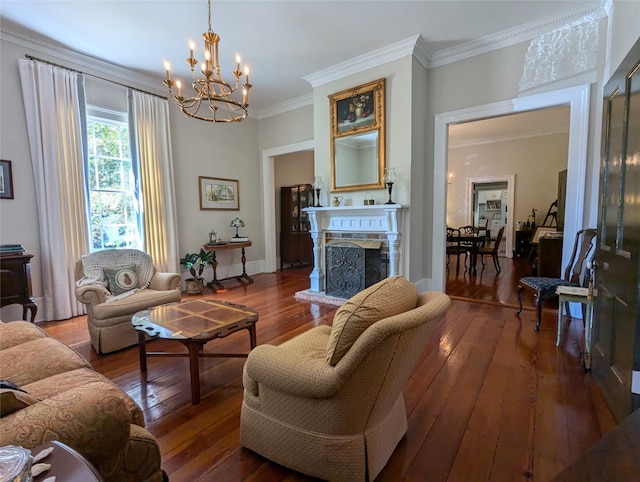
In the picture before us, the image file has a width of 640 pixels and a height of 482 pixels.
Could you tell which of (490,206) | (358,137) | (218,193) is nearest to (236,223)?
(218,193)

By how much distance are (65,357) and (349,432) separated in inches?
58.8

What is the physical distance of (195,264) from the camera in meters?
5.22

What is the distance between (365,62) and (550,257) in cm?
376

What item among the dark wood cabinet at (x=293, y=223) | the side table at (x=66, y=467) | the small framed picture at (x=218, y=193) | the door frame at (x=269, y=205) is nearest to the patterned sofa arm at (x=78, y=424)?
the side table at (x=66, y=467)

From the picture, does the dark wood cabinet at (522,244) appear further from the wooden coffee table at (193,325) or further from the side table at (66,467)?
the side table at (66,467)

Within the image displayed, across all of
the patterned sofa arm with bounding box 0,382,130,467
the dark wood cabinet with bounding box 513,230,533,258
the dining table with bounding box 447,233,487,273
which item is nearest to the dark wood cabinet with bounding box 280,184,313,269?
the dining table with bounding box 447,233,487,273

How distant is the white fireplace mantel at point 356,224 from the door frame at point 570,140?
0.68 metres

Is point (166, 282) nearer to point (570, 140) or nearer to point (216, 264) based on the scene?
point (216, 264)

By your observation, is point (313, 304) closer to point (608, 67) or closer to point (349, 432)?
point (349, 432)

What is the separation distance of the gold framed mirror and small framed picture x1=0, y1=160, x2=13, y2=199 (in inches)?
149

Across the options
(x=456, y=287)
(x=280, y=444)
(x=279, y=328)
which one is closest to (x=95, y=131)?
(x=279, y=328)

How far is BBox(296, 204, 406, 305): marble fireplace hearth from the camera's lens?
396 centimetres

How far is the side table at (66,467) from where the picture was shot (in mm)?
635

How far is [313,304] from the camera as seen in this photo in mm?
4250
